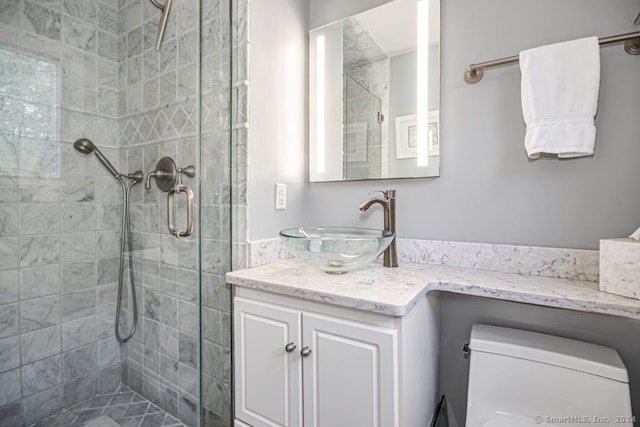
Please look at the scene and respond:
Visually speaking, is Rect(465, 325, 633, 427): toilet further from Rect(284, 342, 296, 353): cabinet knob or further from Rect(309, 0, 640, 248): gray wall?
Rect(284, 342, 296, 353): cabinet knob

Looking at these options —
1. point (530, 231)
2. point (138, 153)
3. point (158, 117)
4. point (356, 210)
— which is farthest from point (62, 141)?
point (530, 231)

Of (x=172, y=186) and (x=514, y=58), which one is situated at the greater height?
(x=514, y=58)

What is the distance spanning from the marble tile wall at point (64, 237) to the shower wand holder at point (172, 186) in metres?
0.35

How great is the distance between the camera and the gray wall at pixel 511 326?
93 cm

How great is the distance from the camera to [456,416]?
1184 mm

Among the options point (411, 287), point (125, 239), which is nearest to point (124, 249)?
point (125, 239)

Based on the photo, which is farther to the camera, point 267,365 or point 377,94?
point 377,94

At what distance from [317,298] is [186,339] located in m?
0.85

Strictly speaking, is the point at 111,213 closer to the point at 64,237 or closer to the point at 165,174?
the point at 64,237

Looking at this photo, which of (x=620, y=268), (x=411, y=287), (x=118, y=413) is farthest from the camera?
(x=118, y=413)

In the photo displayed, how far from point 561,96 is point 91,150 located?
80.9 inches

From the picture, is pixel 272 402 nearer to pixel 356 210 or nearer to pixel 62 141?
pixel 356 210

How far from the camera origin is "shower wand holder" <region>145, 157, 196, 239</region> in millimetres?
1244

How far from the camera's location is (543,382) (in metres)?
0.88
